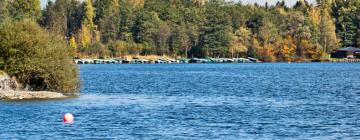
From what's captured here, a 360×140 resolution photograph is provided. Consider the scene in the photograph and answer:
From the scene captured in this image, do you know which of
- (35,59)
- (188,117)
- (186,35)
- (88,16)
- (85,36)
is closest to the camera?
(188,117)

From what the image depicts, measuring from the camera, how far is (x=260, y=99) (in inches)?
2327

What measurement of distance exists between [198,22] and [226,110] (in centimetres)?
15140

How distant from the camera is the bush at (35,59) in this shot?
5741cm

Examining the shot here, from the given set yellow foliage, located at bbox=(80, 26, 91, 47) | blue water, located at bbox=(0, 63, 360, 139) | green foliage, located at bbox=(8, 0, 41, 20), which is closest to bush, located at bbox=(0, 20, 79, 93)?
blue water, located at bbox=(0, 63, 360, 139)

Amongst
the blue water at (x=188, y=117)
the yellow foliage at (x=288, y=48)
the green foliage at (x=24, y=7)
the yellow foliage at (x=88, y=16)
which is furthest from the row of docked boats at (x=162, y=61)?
the blue water at (x=188, y=117)

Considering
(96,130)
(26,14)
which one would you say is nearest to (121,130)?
(96,130)

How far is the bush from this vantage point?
2260 inches

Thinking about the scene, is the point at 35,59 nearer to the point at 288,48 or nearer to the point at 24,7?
the point at 24,7

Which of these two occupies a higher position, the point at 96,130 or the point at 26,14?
the point at 26,14

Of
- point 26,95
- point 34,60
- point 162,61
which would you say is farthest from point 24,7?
point 26,95

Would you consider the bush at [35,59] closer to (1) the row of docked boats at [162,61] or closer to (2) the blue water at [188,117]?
(2) the blue water at [188,117]

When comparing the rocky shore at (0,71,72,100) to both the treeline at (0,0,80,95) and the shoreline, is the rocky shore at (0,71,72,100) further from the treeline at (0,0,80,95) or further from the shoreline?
the treeline at (0,0,80,95)

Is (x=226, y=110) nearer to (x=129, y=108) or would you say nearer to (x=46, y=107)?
(x=129, y=108)

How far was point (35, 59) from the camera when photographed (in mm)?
57188
